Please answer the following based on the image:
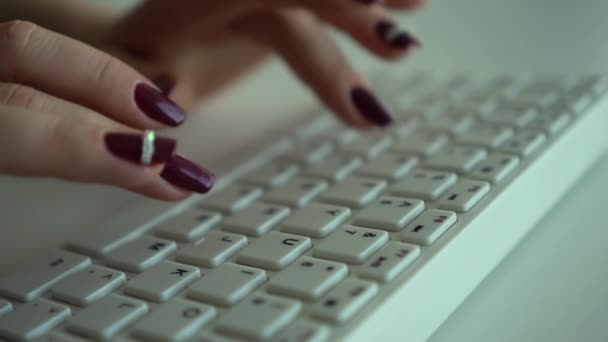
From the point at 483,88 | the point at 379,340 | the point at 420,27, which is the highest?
the point at 420,27

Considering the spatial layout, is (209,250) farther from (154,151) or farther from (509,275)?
(509,275)

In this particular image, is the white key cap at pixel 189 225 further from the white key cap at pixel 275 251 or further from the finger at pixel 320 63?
the finger at pixel 320 63

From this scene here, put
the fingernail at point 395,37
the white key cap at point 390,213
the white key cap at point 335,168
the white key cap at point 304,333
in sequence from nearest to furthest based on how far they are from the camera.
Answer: the white key cap at point 304,333
the white key cap at point 390,213
the white key cap at point 335,168
the fingernail at point 395,37

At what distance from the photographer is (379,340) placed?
12.2 inches

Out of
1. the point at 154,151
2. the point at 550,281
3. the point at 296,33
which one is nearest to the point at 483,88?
the point at 296,33

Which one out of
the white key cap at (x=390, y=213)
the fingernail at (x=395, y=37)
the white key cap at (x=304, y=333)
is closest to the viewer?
the white key cap at (x=304, y=333)

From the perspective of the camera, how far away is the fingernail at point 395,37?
0.60 metres

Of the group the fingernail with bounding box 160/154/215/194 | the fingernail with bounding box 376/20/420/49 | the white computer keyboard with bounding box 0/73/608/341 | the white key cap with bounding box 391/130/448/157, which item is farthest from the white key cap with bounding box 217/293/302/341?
the fingernail with bounding box 376/20/420/49

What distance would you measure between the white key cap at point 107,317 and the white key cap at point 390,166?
0.68 ft

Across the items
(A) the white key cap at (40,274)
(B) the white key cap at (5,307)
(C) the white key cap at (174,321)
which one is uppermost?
(C) the white key cap at (174,321)

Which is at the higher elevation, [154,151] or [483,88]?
[483,88]

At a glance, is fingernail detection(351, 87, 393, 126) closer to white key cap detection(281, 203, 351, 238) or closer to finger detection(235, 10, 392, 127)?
finger detection(235, 10, 392, 127)

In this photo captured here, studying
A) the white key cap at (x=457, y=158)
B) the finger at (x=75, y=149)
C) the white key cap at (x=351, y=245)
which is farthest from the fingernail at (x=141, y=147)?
the white key cap at (x=457, y=158)

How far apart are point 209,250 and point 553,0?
59 centimetres
